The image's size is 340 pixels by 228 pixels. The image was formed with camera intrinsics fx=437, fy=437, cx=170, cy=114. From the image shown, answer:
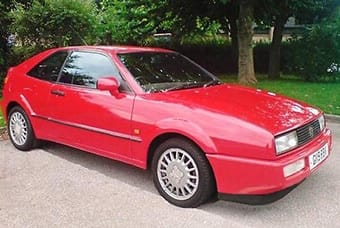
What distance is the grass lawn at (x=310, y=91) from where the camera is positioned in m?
8.59

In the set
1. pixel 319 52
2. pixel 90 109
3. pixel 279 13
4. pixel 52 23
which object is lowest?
pixel 319 52

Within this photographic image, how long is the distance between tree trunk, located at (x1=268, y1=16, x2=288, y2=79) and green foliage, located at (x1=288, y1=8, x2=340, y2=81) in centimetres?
103

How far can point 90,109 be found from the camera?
472 centimetres

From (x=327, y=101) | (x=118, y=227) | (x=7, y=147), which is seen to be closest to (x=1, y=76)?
(x=7, y=147)

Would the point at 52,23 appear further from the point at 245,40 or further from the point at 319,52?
the point at 319,52

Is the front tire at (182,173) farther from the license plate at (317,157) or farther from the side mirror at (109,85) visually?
the license plate at (317,157)

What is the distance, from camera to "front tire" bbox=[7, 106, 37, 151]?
5727 millimetres

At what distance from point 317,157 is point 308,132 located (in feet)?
0.80

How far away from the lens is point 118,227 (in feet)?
11.9

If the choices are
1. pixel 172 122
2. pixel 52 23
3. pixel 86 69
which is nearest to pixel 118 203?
pixel 172 122

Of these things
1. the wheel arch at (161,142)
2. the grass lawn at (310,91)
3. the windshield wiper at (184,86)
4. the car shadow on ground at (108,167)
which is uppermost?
the windshield wiper at (184,86)

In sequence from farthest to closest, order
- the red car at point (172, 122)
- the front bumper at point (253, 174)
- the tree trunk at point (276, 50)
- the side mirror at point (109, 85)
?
the tree trunk at point (276, 50) < the side mirror at point (109, 85) < the red car at point (172, 122) < the front bumper at point (253, 174)

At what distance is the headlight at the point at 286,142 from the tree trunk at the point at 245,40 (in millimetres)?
7807

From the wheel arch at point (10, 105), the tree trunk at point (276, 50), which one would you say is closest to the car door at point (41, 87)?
the wheel arch at point (10, 105)
